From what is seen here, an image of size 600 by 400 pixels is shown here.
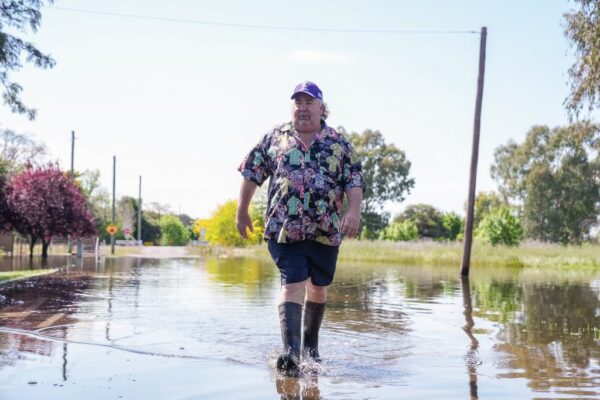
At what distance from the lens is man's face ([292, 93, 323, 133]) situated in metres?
5.16

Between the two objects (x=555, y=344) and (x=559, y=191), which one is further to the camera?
(x=559, y=191)

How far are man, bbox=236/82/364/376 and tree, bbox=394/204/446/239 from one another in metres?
66.2

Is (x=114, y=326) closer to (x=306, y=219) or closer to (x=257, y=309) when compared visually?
(x=257, y=309)

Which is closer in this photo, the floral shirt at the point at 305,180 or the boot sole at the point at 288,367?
the boot sole at the point at 288,367

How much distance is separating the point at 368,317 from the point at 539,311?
96.0 inches

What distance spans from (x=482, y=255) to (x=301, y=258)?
23.6 m

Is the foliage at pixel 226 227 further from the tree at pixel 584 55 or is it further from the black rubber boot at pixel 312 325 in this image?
the black rubber boot at pixel 312 325

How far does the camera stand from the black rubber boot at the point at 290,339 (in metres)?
4.71

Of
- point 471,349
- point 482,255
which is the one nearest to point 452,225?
point 482,255

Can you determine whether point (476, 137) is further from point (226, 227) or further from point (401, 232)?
point (401, 232)

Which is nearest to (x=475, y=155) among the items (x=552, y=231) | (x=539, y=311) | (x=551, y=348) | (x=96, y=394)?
(x=539, y=311)

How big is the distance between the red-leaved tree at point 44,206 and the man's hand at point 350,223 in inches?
998

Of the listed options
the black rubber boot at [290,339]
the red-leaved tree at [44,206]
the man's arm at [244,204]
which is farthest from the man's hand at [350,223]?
the red-leaved tree at [44,206]

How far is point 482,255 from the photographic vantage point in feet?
90.9
